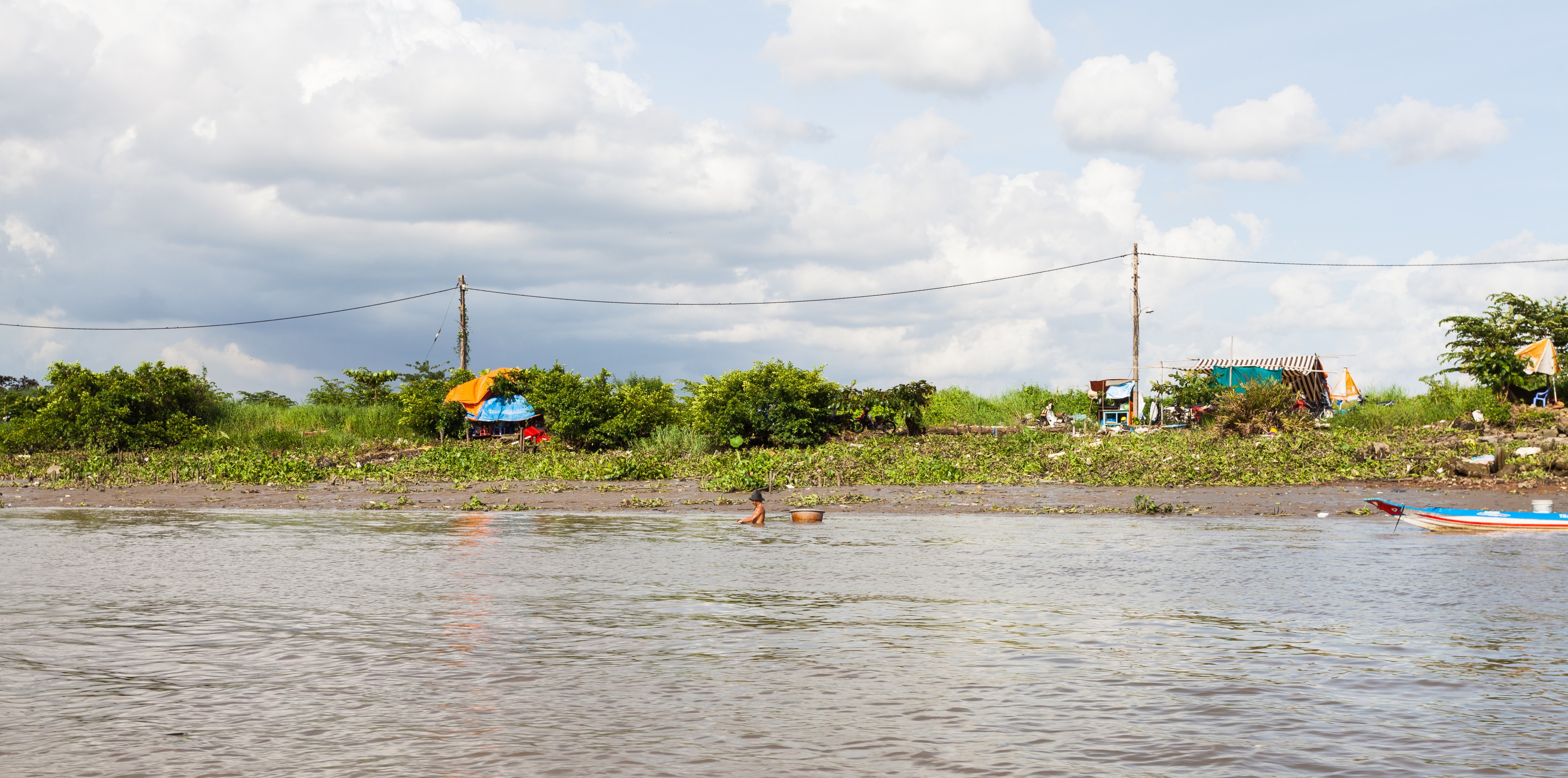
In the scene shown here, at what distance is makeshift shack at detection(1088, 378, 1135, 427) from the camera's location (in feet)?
110

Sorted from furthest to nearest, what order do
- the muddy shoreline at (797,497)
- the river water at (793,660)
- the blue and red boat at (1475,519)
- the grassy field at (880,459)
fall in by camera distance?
the grassy field at (880,459), the muddy shoreline at (797,497), the blue and red boat at (1475,519), the river water at (793,660)

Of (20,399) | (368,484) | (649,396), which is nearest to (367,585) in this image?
(368,484)

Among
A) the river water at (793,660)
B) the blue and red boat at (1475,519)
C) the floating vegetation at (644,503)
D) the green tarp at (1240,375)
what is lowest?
the river water at (793,660)

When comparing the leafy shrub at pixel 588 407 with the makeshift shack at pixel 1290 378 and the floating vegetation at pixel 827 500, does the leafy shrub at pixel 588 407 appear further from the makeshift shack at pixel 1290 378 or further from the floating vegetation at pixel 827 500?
the makeshift shack at pixel 1290 378

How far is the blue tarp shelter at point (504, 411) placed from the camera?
96.5 feet

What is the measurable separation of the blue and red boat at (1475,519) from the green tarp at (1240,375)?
1810 cm

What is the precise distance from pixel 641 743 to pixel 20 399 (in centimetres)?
3369

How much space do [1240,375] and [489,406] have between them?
23.2 m

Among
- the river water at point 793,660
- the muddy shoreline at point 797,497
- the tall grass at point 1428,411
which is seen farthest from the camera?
the tall grass at point 1428,411

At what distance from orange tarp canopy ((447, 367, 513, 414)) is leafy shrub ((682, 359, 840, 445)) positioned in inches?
266

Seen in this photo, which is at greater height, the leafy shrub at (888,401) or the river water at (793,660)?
the leafy shrub at (888,401)

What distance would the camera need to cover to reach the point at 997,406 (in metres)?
35.3

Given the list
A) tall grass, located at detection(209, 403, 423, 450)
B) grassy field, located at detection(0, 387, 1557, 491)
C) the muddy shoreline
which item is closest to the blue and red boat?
the muddy shoreline

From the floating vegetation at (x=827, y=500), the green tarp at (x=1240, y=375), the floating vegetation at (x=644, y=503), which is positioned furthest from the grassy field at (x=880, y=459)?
the green tarp at (x=1240, y=375)
